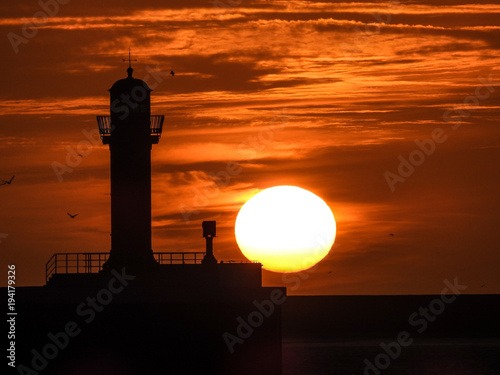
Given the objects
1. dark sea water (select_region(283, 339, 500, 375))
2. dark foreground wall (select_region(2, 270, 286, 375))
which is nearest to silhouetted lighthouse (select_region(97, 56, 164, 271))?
dark foreground wall (select_region(2, 270, 286, 375))

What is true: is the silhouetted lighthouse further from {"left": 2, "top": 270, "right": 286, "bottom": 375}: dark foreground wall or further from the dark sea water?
the dark sea water

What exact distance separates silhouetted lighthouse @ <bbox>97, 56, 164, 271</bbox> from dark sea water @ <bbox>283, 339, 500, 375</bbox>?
34.3m

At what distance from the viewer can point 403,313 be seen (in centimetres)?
18250

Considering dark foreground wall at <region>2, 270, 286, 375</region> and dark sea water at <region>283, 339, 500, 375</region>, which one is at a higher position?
dark sea water at <region>283, 339, 500, 375</region>

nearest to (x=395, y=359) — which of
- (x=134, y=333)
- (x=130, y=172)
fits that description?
(x=130, y=172)

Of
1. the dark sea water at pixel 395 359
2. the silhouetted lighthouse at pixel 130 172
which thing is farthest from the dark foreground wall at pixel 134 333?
the dark sea water at pixel 395 359

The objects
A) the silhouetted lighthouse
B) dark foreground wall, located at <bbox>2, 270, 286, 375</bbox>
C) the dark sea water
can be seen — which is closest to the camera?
dark foreground wall, located at <bbox>2, 270, 286, 375</bbox>

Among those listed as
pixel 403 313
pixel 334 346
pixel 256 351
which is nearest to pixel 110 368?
pixel 256 351

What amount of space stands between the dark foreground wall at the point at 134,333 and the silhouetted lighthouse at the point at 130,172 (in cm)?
351

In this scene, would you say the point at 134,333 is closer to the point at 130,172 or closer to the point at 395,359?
the point at 130,172

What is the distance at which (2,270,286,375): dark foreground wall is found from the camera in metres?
48.3

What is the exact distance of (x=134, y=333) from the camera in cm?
4894

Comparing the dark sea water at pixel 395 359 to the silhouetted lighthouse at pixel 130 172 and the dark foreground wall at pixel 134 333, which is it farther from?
the dark foreground wall at pixel 134 333

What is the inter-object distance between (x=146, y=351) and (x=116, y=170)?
30.6 feet
